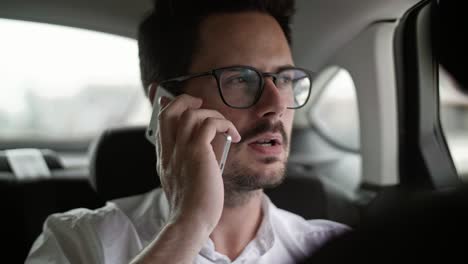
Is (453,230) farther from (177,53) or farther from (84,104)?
(84,104)

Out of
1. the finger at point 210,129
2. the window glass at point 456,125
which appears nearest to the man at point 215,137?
the finger at point 210,129

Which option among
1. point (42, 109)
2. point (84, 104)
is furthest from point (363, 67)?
point (42, 109)

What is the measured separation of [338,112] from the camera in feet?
7.59

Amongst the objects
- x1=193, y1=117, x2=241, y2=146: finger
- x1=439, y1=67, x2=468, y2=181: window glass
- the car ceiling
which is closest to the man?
x1=193, y1=117, x2=241, y2=146: finger

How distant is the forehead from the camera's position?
4.15 ft

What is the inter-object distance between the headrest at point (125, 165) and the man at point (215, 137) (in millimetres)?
124

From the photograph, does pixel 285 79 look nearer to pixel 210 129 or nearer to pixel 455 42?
pixel 210 129

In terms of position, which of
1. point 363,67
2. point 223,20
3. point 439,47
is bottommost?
point 363,67

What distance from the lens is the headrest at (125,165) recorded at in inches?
60.4

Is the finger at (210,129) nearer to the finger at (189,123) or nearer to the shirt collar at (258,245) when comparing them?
the finger at (189,123)

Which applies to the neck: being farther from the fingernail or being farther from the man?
the fingernail

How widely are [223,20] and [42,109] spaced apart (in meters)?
Result: 0.83

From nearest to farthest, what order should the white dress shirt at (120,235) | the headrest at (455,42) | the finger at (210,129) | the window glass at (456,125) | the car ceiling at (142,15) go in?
the headrest at (455,42)
the window glass at (456,125)
the finger at (210,129)
the white dress shirt at (120,235)
the car ceiling at (142,15)

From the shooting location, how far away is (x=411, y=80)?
1.27 meters
